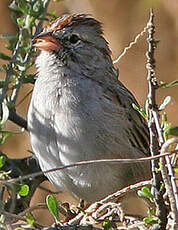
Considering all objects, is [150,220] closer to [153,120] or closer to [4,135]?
[153,120]

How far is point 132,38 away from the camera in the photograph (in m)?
7.27

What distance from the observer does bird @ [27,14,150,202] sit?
360 cm

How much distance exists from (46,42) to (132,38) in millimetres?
3597

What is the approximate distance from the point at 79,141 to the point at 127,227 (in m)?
1.22

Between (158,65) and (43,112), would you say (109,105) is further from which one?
(158,65)

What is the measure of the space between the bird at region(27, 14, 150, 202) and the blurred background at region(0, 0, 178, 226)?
298 centimetres

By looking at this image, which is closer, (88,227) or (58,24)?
(88,227)

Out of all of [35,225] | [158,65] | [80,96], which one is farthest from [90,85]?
[158,65]

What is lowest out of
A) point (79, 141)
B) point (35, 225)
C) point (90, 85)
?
point (35, 225)

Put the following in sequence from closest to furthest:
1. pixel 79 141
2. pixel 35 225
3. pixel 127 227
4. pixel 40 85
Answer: pixel 127 227, pixel 35 225, pixel 79 141, pixel 40 85

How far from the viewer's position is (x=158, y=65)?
726cm

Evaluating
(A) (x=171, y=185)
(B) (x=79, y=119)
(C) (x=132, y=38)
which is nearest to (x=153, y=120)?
(A) (x=171, y=185)

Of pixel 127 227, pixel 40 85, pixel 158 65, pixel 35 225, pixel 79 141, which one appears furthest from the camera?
pixel 158 65

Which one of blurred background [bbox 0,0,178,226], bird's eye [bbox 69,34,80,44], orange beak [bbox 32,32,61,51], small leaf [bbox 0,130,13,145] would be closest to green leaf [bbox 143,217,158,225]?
small leaf [bbox 0,130,13,145]
